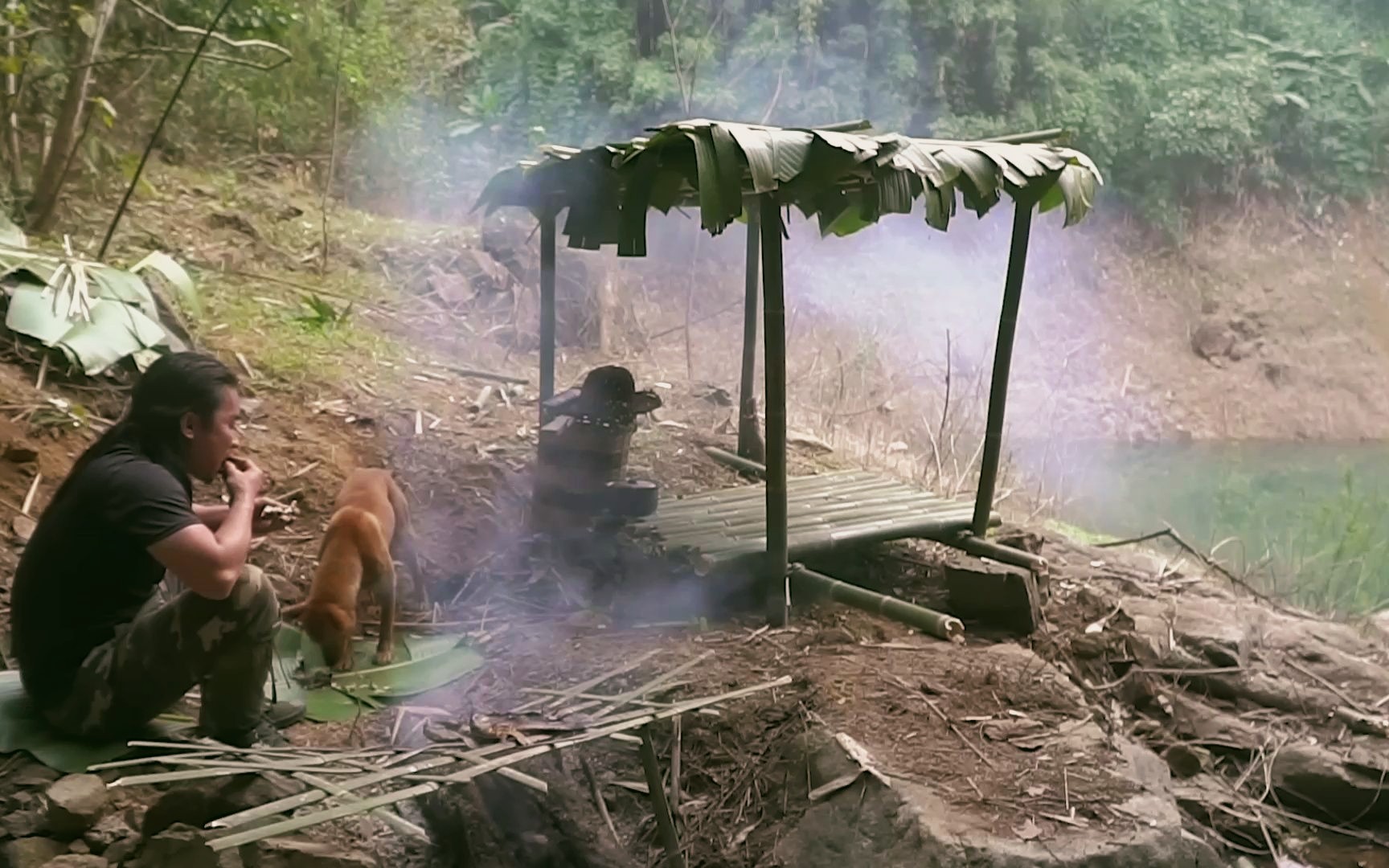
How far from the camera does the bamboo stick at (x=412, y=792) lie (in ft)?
7.15

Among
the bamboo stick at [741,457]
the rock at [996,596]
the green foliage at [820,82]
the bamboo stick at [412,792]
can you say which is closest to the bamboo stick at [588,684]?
the bamboo stick at [412,792]

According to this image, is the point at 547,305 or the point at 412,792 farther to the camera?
the point at 547,305

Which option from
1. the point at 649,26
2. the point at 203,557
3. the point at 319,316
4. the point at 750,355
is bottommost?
the point at 203,557

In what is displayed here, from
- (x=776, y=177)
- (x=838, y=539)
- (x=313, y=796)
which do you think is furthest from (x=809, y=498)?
(x=313, y=796)

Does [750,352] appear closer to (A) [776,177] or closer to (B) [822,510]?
(B) [822,510]

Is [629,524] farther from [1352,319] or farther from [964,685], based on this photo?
[1352,319]

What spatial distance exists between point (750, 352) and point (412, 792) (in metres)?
4.21

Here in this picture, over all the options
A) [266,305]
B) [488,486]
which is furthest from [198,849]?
[266,305]

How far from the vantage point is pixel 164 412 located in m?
2.98

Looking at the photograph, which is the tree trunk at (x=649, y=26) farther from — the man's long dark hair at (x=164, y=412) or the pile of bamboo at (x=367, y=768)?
the pile of bamboo at (x=367, y=768)

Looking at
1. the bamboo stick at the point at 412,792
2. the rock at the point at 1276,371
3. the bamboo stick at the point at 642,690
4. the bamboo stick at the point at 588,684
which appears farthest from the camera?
the rock at the point at 1276,371

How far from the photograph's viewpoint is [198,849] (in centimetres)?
270

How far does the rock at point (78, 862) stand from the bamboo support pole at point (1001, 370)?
3.64m

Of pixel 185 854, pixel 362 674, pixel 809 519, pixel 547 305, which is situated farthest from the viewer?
pixel 547 305
